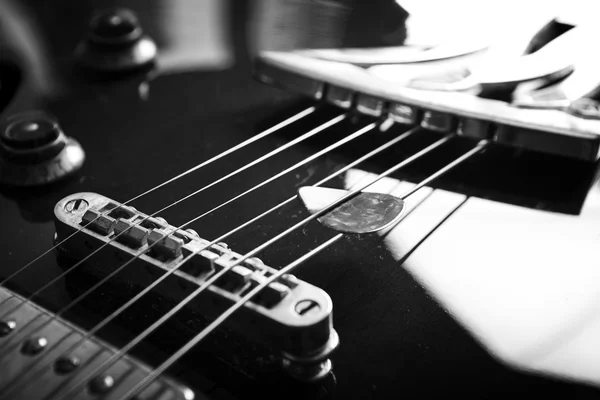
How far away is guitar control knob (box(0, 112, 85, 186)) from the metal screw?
0.36m

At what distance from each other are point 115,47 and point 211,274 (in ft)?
1.75

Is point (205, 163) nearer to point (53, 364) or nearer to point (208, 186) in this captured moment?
point (208, 186)

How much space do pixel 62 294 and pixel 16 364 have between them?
12 centimetres

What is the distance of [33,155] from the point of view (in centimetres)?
74

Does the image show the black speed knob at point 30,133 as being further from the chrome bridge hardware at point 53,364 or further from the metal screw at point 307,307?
the metal screw at point 307,307

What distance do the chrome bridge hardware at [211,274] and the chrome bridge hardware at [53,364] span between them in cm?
8

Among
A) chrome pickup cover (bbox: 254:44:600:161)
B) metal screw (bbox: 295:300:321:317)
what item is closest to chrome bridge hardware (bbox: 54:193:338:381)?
metal screw (bbox: 295:300:321:317)

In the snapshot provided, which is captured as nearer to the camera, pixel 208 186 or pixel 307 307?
pixel 307 307

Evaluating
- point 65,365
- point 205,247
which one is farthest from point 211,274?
point 65,365

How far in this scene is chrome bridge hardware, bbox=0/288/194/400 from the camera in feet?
1.51

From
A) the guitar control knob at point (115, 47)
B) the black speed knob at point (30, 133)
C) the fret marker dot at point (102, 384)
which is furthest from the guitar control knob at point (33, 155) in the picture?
the fret marker dot at point (102, 384)

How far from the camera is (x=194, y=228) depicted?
0.66 m

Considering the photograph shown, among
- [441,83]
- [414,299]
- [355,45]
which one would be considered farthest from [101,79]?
[414,299]

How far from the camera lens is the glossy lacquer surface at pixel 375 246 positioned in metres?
0.52
